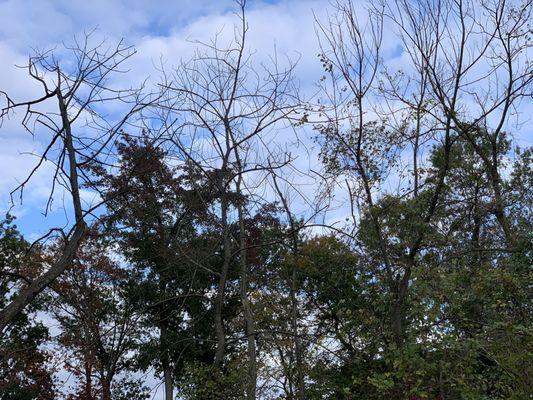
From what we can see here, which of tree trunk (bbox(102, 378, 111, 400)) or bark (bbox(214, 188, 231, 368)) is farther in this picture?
tree trunk (bbox(102, 378, 111, 400))

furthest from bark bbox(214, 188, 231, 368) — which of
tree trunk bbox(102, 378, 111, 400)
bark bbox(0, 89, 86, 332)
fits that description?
tree trunk bbox(102, 378, 111, 400)

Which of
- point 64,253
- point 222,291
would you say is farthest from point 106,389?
point 64,253

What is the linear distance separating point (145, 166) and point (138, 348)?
16.4 meters

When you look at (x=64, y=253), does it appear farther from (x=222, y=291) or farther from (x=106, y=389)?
(x=106, y=389)

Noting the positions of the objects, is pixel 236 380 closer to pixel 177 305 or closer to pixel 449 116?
pixel 449 116

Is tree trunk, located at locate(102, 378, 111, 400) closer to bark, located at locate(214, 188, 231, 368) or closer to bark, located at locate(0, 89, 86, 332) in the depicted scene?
bark, located at locate(214, 188, 231, 368)

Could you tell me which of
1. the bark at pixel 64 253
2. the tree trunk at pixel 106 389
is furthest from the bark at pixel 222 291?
the tree trunk at pixel 106 389

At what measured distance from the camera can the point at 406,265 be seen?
935 cm

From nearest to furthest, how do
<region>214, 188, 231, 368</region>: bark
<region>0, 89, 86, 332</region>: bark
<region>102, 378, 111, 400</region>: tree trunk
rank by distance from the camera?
<region>0, 89, 86, 332</region>: bark
<region>214, 188, 231, 368</region>: bark
<region>102, 378, 111, 400</region>: tree trunk

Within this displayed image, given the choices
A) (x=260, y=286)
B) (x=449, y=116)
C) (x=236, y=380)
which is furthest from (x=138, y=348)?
(x=449, y=116)

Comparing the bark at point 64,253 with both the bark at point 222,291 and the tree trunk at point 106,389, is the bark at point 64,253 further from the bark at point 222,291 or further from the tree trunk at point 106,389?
the tree trunk at point 106,389

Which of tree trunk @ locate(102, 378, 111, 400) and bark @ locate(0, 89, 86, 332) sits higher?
tree trunk @ locate(102, 378, 111, 400)

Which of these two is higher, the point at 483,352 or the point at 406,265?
Result: the point at 406,265

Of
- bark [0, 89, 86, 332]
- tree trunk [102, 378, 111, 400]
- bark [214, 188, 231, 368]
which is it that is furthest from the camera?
tree trunk [102, 378, 111, 400]
